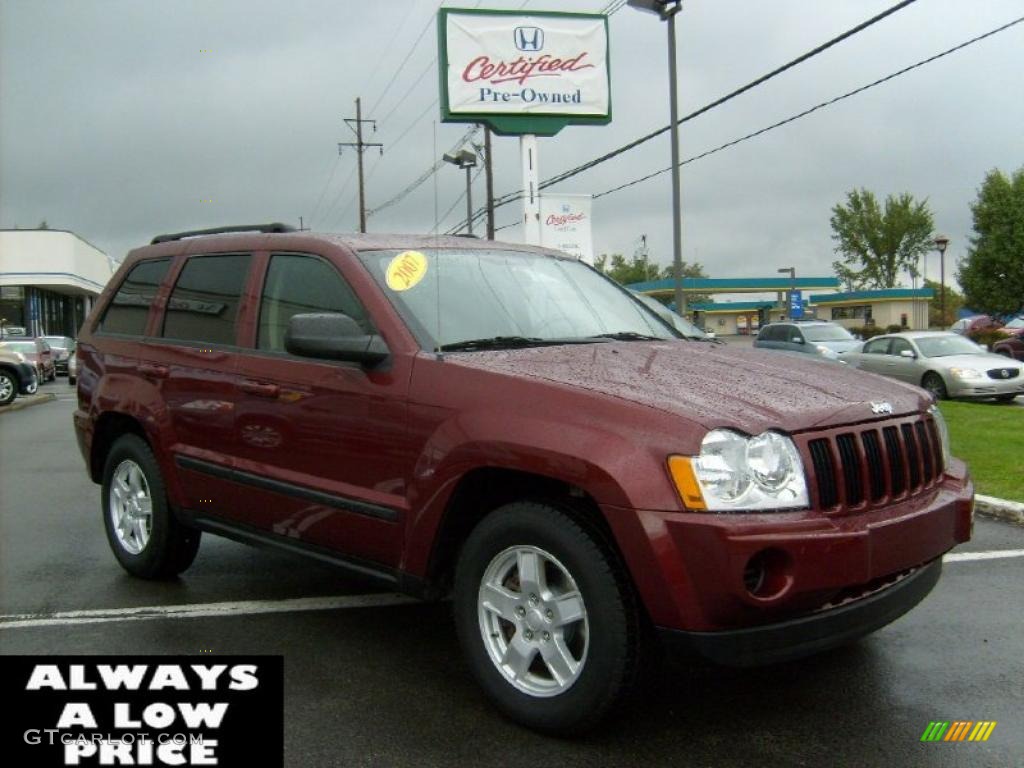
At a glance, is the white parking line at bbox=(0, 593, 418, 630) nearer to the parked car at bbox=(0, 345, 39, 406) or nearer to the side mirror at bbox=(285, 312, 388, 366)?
the side mirror at bbox=(285, 312, 388, 366)

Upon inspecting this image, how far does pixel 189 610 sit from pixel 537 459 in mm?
2518

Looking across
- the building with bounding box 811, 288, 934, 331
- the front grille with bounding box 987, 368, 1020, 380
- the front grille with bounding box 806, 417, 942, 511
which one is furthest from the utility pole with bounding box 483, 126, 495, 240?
the building with bounding box 811, 288, 934, 331

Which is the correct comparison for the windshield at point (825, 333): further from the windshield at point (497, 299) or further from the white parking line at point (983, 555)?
the windshield at point (497, 299)

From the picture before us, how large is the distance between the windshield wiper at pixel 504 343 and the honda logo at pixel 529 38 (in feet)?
65.2

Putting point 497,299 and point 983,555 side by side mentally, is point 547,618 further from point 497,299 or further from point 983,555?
point 983,555

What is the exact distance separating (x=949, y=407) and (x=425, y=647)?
12.9m

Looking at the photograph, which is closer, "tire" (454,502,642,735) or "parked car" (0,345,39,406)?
"tire" (454,502,642,735)

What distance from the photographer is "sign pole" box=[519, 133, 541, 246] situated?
22109 millimetres

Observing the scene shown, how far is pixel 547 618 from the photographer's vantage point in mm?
3375

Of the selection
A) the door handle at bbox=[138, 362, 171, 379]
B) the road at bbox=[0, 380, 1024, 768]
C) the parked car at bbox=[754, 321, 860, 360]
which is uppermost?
the door handle at bbox=[138, 362, 171, 379]

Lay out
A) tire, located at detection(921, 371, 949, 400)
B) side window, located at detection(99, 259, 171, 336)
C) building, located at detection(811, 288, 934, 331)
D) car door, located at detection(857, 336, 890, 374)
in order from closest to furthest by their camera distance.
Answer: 1. side window, located at detection(99, 259, 171, 336)
2. tire, located at detection(921, 371, 949, 400)
3. car door, located at detection(857, 336, 890, 374)
4. building, located at detection(811, 288, 934, 331)

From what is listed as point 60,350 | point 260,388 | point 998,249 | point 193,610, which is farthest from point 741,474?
point 998,249

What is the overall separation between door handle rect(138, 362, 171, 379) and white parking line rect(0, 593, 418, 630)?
1.19 meters

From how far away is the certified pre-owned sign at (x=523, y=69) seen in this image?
22.2 m
